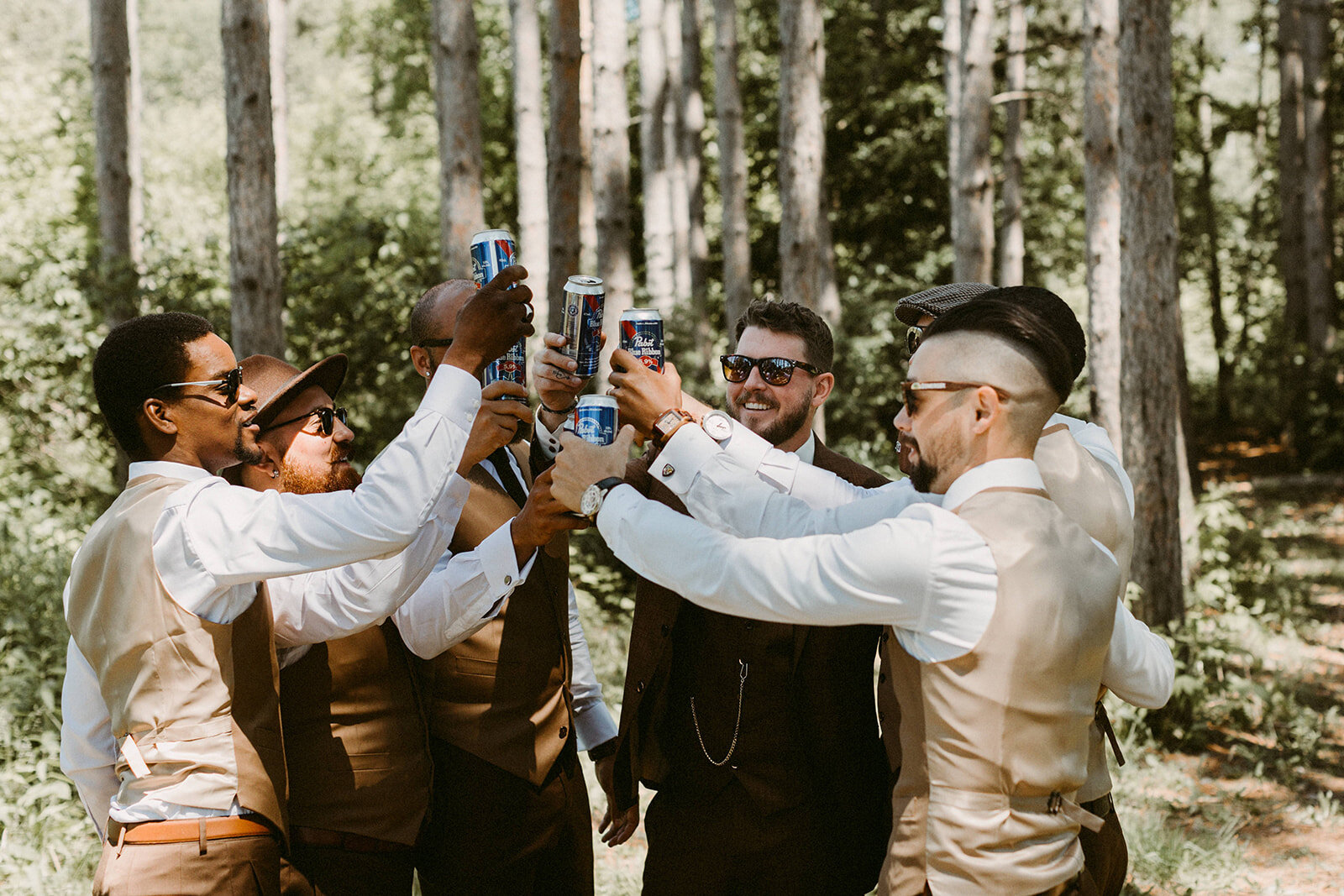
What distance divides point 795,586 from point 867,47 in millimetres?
21434

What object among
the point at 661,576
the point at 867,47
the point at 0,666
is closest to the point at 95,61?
the point at 0,666

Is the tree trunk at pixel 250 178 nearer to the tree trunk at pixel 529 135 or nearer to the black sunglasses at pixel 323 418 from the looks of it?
the black sunglasses at pixel 323 418

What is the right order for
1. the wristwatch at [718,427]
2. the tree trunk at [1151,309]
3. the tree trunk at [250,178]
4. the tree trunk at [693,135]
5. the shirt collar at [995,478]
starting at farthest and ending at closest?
the tree trunk at [693,135] → the tree trunk at [1151,309] → the tree trunk at [250,178] → the wristwatch at [718,427] → the shirt collar at [995,478]

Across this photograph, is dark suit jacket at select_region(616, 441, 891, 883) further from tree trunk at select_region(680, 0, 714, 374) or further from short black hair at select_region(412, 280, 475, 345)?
tree trunk at select_region(680, 0, 714, 374)

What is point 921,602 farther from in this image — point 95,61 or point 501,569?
point 95,61

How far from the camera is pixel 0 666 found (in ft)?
23.4

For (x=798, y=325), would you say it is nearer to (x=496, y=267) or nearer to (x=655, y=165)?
(x=496, y=267)

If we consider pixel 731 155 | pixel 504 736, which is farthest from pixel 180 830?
pixel 731 155

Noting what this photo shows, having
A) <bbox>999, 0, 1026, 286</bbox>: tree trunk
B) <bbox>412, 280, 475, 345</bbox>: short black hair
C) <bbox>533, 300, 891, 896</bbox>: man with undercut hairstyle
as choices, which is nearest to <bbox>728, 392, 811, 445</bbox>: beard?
<bbox>533, 300, 891, 896</bbox>: man with undercut hairstyle

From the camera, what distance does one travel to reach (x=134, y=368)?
8.95ft

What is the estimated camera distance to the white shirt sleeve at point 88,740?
2.85 metres

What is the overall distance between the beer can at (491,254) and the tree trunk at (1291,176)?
21.8 meters

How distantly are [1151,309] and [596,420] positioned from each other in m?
6.26

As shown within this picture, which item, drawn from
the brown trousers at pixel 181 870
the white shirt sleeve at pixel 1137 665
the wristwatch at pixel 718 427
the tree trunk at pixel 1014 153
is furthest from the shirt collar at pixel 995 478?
the tree trunk at pixel 1014 153
